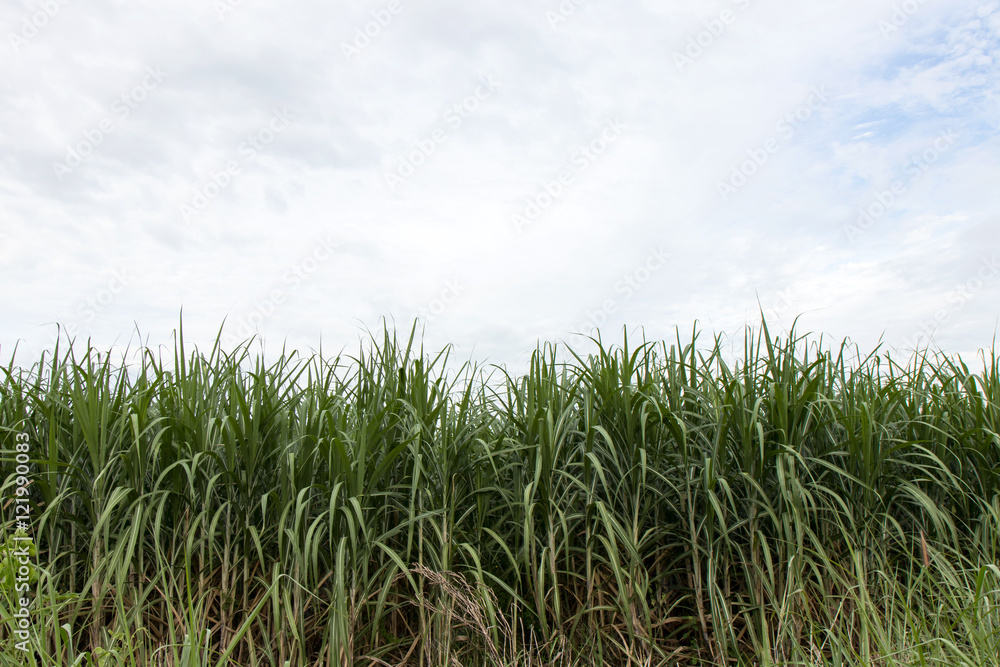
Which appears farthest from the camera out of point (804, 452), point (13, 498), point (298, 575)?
point (804, 452)

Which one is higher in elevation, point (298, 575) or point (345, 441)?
point (345, 441)

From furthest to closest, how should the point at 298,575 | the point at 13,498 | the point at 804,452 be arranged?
the point at 804,452 → the point at 13,498 → the point at 298,575

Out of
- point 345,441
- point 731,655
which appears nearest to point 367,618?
point 345,441

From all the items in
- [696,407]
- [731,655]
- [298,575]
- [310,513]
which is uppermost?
[696,407]

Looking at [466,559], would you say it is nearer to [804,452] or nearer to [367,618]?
[367,618]

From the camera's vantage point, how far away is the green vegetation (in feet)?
9.08

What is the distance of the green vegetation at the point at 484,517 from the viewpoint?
9.08 feet

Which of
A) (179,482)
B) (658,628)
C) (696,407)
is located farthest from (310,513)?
(696,407)

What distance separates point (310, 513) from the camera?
3016mm

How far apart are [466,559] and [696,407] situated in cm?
143

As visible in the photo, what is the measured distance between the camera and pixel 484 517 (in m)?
3.07

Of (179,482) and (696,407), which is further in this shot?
(696,407)

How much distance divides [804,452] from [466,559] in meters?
1.78

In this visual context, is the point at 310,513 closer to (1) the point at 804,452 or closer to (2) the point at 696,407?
(2) the point at 696,407
